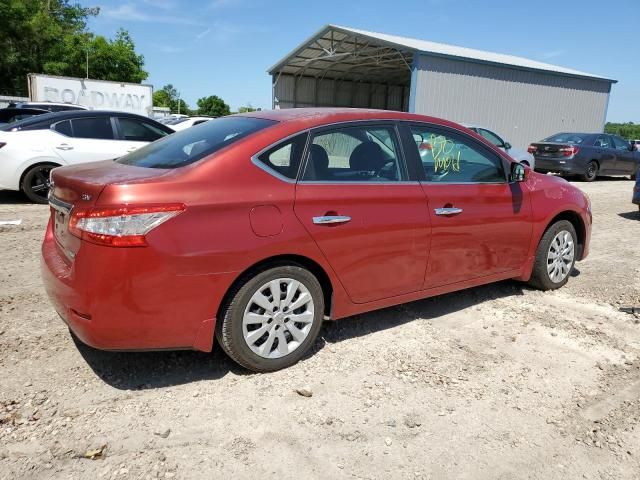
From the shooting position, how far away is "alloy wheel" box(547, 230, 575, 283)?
4.93 m

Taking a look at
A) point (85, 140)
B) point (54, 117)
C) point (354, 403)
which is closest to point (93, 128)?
point (85, 140)

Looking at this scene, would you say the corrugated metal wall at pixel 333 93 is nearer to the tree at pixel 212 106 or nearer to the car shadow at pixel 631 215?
the car shadow at pixel 631 215

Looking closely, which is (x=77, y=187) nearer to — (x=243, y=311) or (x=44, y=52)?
(x=243, y=311)

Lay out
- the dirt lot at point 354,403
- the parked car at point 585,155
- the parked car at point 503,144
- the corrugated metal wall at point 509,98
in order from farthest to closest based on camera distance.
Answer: the corrugated metal wall at point 509,98 → the parked car at point 585,155 → the parked car at point 503,144 → the dirt lot at point 354,403

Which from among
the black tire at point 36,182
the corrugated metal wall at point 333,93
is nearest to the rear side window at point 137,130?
the black tire at point 36,182

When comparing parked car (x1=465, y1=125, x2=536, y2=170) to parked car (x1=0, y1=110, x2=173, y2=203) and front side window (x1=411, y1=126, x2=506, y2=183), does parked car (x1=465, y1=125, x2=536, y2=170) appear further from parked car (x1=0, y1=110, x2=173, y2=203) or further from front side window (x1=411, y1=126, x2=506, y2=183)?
front side window (x1=411, y1=126, x2=506, y2=183)

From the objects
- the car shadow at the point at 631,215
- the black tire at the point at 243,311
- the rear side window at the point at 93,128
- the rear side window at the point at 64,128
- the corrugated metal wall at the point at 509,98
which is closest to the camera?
the black tire at the point at 243,311

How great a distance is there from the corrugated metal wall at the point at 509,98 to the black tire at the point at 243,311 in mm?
18458

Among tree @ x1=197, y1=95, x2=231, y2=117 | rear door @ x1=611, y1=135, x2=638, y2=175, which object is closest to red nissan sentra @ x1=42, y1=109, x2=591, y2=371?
rear door @ x1=611, y1=135, x2=638, y2=175

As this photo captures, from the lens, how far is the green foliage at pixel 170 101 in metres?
68.0

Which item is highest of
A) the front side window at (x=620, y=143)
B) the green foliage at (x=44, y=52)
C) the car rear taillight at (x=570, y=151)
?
the green foliage at (x=44, y=52)

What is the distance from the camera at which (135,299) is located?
9.16 ft

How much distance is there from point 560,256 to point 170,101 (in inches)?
3611

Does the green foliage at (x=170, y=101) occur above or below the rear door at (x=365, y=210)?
above
